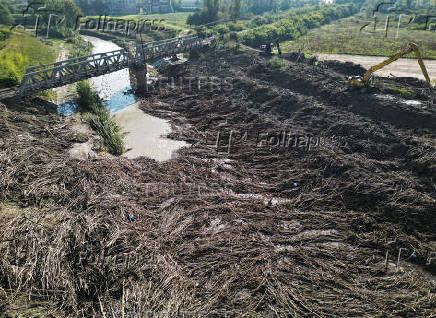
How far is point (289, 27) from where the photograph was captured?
49.4 m

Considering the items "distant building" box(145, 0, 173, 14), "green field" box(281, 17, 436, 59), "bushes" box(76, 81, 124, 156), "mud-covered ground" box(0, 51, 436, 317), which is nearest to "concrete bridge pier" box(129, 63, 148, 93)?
"bushes" box(76, 81, 124, 156)

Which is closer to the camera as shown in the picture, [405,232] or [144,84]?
[405,232]

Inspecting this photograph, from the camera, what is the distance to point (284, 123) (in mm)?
18094

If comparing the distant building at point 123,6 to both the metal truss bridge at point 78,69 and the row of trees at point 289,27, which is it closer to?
the row of trees at point 289,27

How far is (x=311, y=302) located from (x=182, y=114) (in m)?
16.3

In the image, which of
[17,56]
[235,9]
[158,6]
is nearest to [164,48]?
[17,56]

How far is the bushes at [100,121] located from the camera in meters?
16.5

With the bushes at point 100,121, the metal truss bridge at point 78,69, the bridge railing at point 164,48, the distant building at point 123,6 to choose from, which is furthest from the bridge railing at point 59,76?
the distant building at point 123,6

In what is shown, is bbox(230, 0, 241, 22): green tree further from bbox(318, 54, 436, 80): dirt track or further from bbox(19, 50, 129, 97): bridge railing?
bbox(19, 50, 129, 97): bridge railing

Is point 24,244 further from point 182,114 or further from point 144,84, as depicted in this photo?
point 144,84

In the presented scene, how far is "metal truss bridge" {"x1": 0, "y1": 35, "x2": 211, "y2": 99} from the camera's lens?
59.1ft

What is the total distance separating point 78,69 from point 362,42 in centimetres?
4375

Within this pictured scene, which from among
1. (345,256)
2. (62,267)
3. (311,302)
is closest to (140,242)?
(62,267)

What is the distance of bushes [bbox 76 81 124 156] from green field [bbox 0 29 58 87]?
14.0 feet
